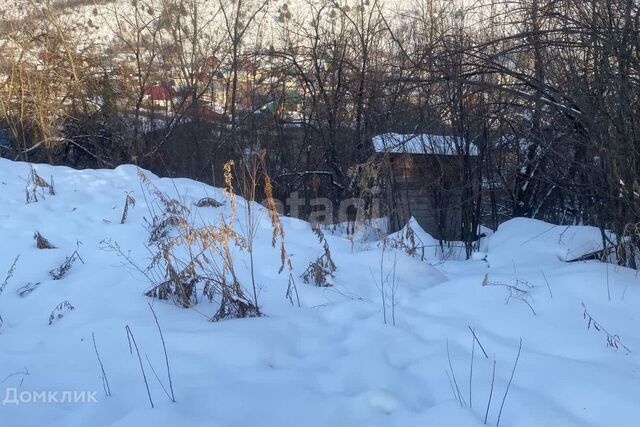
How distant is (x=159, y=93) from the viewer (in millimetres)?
12086

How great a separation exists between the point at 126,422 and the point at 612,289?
2.95 meters

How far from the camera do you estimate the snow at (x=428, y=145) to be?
7566 mm

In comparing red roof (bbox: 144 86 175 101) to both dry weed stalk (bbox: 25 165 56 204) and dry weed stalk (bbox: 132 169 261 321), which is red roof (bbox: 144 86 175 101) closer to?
dry weed stalk (bbox: 25 165 56 204)

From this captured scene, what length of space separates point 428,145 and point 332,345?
4.53 metres

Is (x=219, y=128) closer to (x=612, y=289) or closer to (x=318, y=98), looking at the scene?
(x=318, y=98)

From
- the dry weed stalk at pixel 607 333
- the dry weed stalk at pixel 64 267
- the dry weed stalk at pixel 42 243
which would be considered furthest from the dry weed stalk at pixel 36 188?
the dry weed stalk at pixel 607 333

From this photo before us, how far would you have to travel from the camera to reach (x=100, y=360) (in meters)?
3.19

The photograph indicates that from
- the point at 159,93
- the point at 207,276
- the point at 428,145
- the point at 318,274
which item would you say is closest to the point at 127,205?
the point at 207,276

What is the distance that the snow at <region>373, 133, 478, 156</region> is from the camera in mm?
7566

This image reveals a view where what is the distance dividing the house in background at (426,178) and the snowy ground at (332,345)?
231cm

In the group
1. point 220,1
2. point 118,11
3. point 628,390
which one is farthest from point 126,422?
point 118,11

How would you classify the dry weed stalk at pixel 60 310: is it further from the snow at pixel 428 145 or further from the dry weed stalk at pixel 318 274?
the snow at pixel 428 145

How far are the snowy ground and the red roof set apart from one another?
6972 mm

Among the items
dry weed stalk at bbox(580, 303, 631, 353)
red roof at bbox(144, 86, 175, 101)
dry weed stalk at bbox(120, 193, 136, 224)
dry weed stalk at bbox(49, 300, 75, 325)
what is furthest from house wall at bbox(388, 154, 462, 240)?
red roof at bbox(144, 86, 175, 101)
